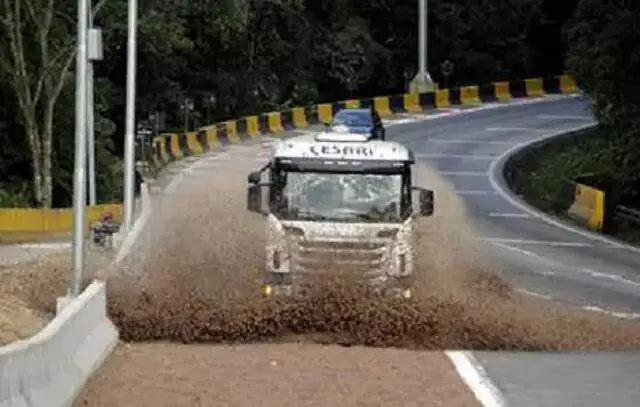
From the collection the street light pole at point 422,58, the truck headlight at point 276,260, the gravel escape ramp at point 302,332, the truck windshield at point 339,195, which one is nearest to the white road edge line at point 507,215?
the gravel escape ramp at point 302,332

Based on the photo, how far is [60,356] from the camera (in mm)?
10703

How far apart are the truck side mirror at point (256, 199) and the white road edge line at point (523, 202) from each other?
601 inches

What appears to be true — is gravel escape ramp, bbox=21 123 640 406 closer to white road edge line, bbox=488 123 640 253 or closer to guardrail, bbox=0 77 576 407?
guardrail, bbox=0 77 576 407

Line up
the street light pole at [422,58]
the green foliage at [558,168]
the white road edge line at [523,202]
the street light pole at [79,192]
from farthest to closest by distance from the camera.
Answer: the street light pole at [422,58] → the green foliage at [558,168] → the white road edge line at [523,202] → the street light pole at [79,192]

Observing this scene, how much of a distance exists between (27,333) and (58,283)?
631cm

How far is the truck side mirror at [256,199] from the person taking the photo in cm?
1636

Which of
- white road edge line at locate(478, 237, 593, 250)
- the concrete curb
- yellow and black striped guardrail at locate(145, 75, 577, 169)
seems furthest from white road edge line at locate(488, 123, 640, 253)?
the concrete curb

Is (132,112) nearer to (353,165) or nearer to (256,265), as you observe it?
(256,265)

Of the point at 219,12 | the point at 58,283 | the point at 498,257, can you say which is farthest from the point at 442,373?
the point at 219,12

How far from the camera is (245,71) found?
62.7 m

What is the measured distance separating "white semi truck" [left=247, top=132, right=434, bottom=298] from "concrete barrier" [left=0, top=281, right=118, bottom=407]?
9.48 feet

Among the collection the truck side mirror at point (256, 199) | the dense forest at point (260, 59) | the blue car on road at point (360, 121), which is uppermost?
the dense forest at point (260, 59)

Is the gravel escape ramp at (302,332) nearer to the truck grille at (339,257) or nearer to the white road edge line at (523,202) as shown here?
the truck grille at (339,257)

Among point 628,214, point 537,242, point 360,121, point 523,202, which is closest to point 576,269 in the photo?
point 537,242
